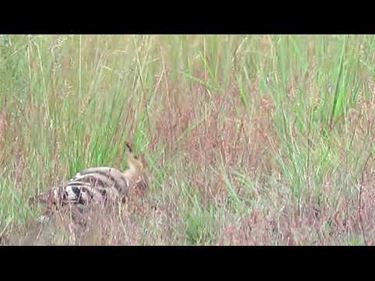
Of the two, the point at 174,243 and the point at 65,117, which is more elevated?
the point at 65,117

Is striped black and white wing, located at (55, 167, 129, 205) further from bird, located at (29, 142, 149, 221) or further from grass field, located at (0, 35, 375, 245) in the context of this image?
grass field, located at (0, 35, 375, 245)

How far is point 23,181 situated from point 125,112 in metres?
0.95

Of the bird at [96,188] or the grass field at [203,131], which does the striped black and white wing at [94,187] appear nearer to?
the bird at [96,188]

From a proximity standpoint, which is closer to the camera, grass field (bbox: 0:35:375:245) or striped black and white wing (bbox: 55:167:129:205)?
grass field (bbox: 0:35:375:245)

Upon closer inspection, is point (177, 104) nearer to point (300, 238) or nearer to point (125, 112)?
point (125, 112)

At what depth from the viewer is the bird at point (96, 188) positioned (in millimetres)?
5090

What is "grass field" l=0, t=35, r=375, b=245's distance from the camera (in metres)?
4.88

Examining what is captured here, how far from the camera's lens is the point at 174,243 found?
4820 mm

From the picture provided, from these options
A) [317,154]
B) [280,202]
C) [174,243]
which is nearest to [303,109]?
[317,154]

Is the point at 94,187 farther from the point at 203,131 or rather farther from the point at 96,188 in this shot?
the point at 203,131

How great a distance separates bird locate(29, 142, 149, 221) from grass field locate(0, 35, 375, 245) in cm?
9

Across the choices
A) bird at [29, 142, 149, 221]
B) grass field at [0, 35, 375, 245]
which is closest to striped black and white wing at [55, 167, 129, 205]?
bird at [29, 142, 149, 221]

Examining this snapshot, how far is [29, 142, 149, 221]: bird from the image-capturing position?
5090 millimetres

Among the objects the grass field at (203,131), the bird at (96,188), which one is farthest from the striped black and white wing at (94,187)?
the grass field at (203,131)
